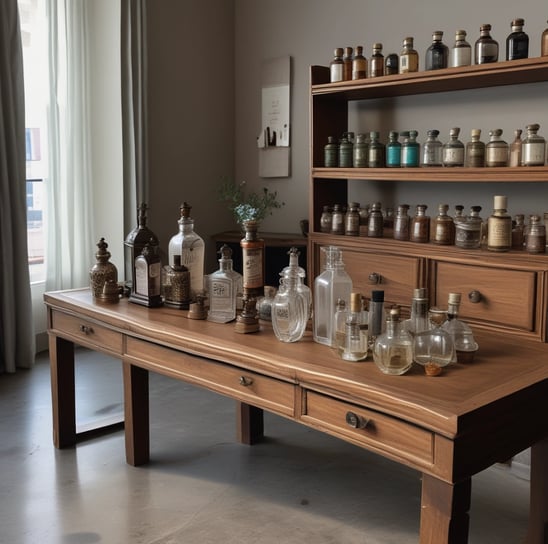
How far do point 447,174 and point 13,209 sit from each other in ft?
8.37

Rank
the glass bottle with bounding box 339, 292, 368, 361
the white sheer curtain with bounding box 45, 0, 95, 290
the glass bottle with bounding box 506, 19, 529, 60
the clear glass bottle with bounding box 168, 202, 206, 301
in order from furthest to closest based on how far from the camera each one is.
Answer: the white sheer curtain with bounding box 45, 0, 95, 290
the glass bottle with bounding box 506, 19, 529, 60
the clear glass bottle with bounding box 168, 202, 206, 301
the glass bottle with bounding box 339, 292, 368, 361

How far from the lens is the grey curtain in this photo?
4.16 meters

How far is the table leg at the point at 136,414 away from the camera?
9.18 feet

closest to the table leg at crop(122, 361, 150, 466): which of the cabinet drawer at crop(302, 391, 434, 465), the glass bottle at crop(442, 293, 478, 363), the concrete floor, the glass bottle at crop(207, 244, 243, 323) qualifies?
the concrete floor

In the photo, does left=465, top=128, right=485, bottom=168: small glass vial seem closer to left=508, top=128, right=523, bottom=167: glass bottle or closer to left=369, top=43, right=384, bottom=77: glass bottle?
left=508, top=128, right=523, bottom=167: glass bottle

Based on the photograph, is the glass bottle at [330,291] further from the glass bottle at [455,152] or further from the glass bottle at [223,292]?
the glass bottle at [455,152]

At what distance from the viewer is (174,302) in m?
2.65

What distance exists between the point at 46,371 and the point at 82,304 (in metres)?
1.75

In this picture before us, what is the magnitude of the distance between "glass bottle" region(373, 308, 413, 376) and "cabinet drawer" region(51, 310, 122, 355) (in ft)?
3.74

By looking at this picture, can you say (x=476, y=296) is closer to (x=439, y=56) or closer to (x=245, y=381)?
(x=439, y=56)

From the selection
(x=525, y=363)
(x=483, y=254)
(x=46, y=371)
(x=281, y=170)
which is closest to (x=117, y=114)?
(x=281, y=170)

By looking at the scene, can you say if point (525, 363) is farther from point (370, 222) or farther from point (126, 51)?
point (126, 51)

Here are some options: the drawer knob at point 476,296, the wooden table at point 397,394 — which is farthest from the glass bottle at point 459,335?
Result: the drawer knob at point 476,296

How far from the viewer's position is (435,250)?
356 cm
